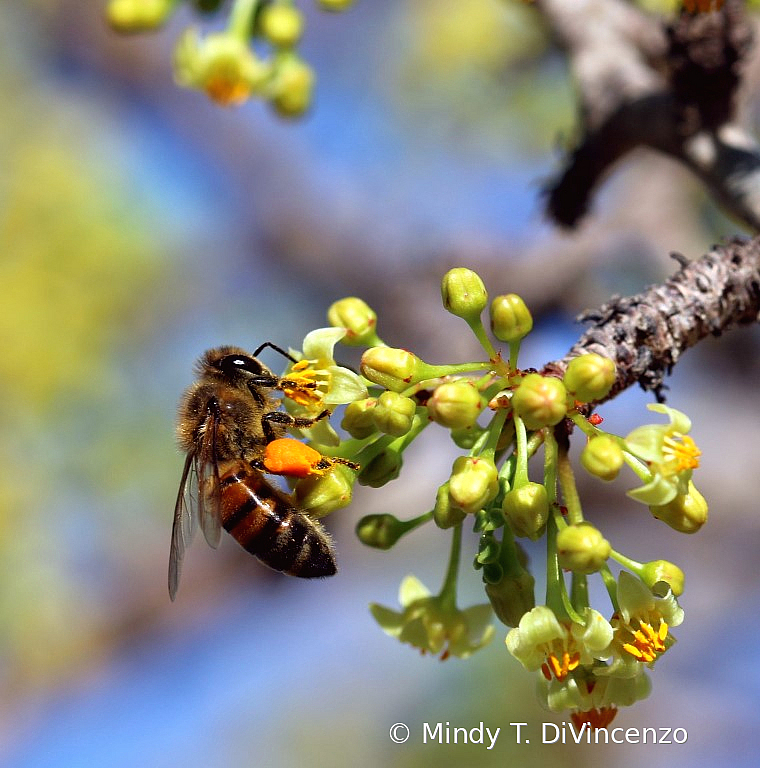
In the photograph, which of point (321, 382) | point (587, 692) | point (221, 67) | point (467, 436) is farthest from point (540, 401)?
point (221, 67)

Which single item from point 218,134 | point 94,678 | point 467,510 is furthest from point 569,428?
point 218,134

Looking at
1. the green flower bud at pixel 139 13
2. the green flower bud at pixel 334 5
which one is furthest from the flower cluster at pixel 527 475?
the green flower bud at pixel 139 13

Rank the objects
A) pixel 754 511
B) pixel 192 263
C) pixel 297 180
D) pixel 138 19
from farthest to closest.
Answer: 1. pixel 192 263
2. pixel 297 180
3. pixel 754 511
4. pixel 138 19

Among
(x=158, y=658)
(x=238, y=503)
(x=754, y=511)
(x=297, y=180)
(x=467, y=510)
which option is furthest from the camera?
(x=297, y=180)

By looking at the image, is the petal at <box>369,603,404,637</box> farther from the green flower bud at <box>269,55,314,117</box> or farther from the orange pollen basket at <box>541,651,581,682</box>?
the green flower bud at <box>269,55,314,117</box>

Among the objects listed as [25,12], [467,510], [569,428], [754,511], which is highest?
[25,12]

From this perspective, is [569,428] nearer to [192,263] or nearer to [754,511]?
[754,511]
